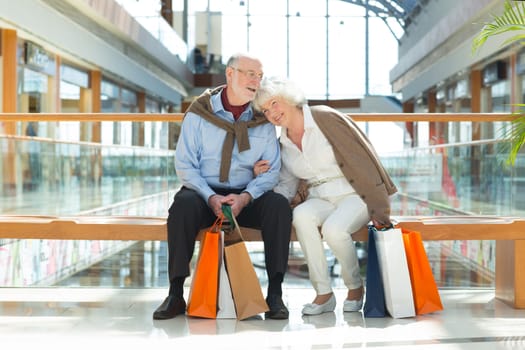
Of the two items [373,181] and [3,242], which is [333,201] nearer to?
[373,181]

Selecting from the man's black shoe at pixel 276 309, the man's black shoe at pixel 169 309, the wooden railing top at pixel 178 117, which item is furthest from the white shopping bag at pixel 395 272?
the wooden railing top at pixel 178 117

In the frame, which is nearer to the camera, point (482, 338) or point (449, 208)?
point (482, 338)

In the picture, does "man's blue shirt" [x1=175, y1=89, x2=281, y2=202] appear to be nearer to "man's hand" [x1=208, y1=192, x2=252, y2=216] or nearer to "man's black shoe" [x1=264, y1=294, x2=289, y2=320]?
"man's hand" [x1=208, y1=192, x2=252, y2=216]

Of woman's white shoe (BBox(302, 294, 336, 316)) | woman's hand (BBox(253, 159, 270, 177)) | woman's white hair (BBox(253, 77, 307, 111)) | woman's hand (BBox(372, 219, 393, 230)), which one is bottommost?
woman's white shoe (BBox(302, 294, 336, 316))

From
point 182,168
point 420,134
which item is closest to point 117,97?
point 420,134

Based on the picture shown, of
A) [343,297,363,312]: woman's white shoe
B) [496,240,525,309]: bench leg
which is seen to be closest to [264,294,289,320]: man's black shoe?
[343,297,363,312]: woman's white shoe

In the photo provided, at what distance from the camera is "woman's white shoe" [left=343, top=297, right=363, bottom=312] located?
3318mm

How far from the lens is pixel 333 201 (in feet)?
11.0

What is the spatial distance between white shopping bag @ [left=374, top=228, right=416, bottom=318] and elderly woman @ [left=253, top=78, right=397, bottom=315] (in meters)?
0.11

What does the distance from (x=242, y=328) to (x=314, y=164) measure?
32.8 inches

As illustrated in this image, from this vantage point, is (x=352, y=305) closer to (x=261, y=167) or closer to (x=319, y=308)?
(x=319, y=308)

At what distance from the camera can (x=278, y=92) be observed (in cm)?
332

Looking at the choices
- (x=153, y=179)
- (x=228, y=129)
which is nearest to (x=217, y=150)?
(x=228, y=129)

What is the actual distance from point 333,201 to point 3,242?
13.5ft
